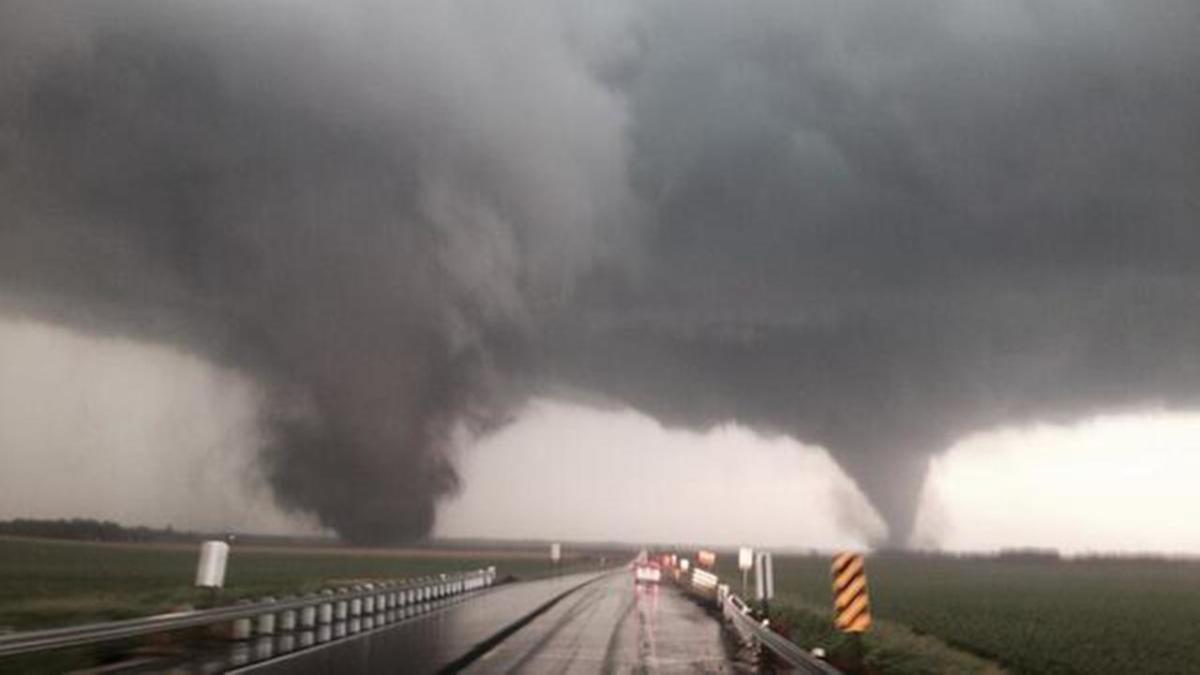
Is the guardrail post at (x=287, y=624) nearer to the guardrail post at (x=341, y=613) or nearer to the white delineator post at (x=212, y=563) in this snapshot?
the guardrail post at (x=341, y=613)

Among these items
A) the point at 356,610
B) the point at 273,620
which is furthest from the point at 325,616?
the point at 356,610

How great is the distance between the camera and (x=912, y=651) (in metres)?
20.5

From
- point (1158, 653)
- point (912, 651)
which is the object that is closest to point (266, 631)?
point (912, 651)

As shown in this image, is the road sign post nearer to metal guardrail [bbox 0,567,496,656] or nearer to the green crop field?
the green crop field

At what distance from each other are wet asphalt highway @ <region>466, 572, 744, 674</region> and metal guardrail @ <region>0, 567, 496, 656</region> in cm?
508

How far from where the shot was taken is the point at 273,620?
70.2 ft

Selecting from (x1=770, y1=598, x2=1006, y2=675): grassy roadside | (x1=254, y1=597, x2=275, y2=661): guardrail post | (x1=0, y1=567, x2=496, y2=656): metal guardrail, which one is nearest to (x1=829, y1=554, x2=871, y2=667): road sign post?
(x1=770, y1=598, x2=1006, y2=675): grassy roadside

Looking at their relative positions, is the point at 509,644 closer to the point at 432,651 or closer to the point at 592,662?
the point at 432,651

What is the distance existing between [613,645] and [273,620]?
8.34 m

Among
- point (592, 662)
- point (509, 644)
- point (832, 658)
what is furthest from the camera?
point (509, 644)

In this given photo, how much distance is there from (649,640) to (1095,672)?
38.3 ft

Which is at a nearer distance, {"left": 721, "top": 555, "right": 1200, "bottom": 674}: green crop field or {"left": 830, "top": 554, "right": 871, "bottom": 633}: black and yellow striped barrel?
{"left": 830, "top": 554, "right": 871, "bottom": 633}: black and yellow striped barrel

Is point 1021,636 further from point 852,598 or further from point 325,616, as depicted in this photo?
point 325,616

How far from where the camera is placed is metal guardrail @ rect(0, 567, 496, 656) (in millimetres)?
12906
